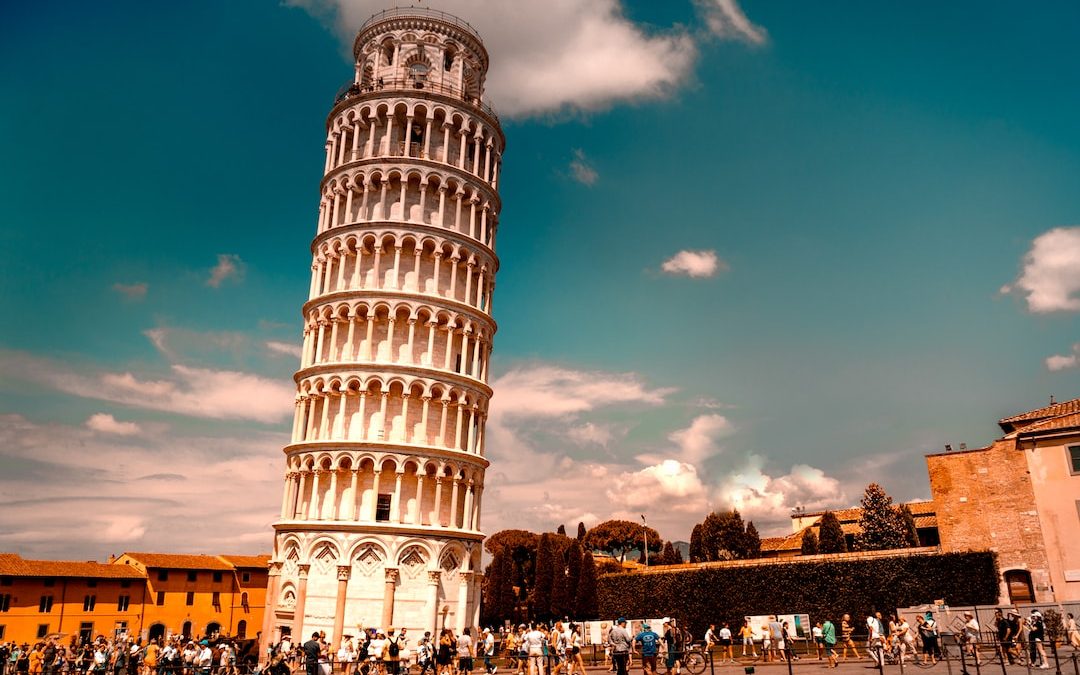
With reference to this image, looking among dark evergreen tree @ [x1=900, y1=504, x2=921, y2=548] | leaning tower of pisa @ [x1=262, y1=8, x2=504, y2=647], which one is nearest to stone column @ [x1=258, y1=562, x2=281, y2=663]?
leaning tower of pisa @ [x1=262, y1=8, x2=504, y2=647]

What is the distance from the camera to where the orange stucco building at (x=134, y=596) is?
204 ft

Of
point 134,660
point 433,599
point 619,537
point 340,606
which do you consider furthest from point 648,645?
point 619,537

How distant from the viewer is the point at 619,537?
4070 inches

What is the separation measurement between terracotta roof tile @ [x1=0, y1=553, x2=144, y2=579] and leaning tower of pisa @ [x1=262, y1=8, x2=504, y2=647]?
35486 millimetres

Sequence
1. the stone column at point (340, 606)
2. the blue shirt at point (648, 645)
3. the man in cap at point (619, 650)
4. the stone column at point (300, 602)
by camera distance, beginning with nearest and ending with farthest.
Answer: the man in cap at point (619, 650), the blue shirt at point (648, 645), the stone column at point (340, 606), the stone column at point (300, 602)

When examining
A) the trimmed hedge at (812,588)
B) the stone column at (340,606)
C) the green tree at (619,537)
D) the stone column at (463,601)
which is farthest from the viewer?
the green tree at (619,537)

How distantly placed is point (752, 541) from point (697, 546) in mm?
5043

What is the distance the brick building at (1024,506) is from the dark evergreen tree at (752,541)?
32.5m

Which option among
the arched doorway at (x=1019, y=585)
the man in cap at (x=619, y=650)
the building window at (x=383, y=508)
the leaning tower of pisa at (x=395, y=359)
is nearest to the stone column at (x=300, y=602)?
the leaning tower of pisa at (x=395, y=359)

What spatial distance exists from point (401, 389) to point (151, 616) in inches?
1790

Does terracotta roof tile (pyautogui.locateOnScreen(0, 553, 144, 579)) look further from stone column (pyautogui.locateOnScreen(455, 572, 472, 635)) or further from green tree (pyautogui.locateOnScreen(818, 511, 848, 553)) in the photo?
green tree (pyautogui.locateOnScreen(818, 511, 848, 553))

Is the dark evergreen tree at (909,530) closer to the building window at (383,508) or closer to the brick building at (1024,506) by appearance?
the brick building at (1024,506)

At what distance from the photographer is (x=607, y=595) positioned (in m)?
50.9

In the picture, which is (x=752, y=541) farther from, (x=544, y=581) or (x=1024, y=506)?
(x=1024, y=506)
